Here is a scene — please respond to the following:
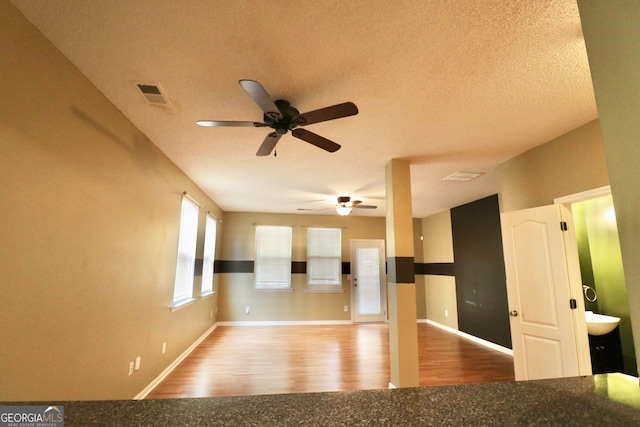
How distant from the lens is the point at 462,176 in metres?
3.91

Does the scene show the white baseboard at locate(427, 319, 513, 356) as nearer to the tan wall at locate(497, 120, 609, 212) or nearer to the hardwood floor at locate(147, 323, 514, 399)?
the hardwood floor at locate(147, 323, 514, 399)

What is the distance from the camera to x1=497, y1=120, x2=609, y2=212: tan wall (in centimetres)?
235

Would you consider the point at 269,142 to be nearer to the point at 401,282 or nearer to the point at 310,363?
the point at 401,282

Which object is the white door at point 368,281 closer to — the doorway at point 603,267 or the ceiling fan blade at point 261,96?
the doorway at point 603,267

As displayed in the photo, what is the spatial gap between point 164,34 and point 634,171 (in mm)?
2160

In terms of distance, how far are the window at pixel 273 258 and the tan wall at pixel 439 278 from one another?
3.66 meters

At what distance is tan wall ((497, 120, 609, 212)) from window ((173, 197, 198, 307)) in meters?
4.39

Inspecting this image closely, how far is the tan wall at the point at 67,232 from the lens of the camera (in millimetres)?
1402

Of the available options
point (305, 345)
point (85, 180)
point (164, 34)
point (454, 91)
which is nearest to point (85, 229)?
point (85, 180)

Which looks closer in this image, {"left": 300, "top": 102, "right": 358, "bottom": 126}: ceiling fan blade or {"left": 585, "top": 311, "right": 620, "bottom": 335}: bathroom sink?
{"left": 300, "top": 102, "right": 358, "bottom": 126}: ceiling fan blade

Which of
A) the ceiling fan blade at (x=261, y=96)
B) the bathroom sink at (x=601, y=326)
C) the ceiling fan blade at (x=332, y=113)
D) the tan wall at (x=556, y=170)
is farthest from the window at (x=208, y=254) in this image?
the bathroom sink at (x=601, y=326)

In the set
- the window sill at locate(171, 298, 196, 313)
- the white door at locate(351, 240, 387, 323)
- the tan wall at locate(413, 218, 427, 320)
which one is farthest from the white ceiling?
the tan wall at locate(413, 218, 427, 320)

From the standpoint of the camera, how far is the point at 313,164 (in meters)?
3.43

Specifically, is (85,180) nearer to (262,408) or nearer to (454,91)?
(262,408)
